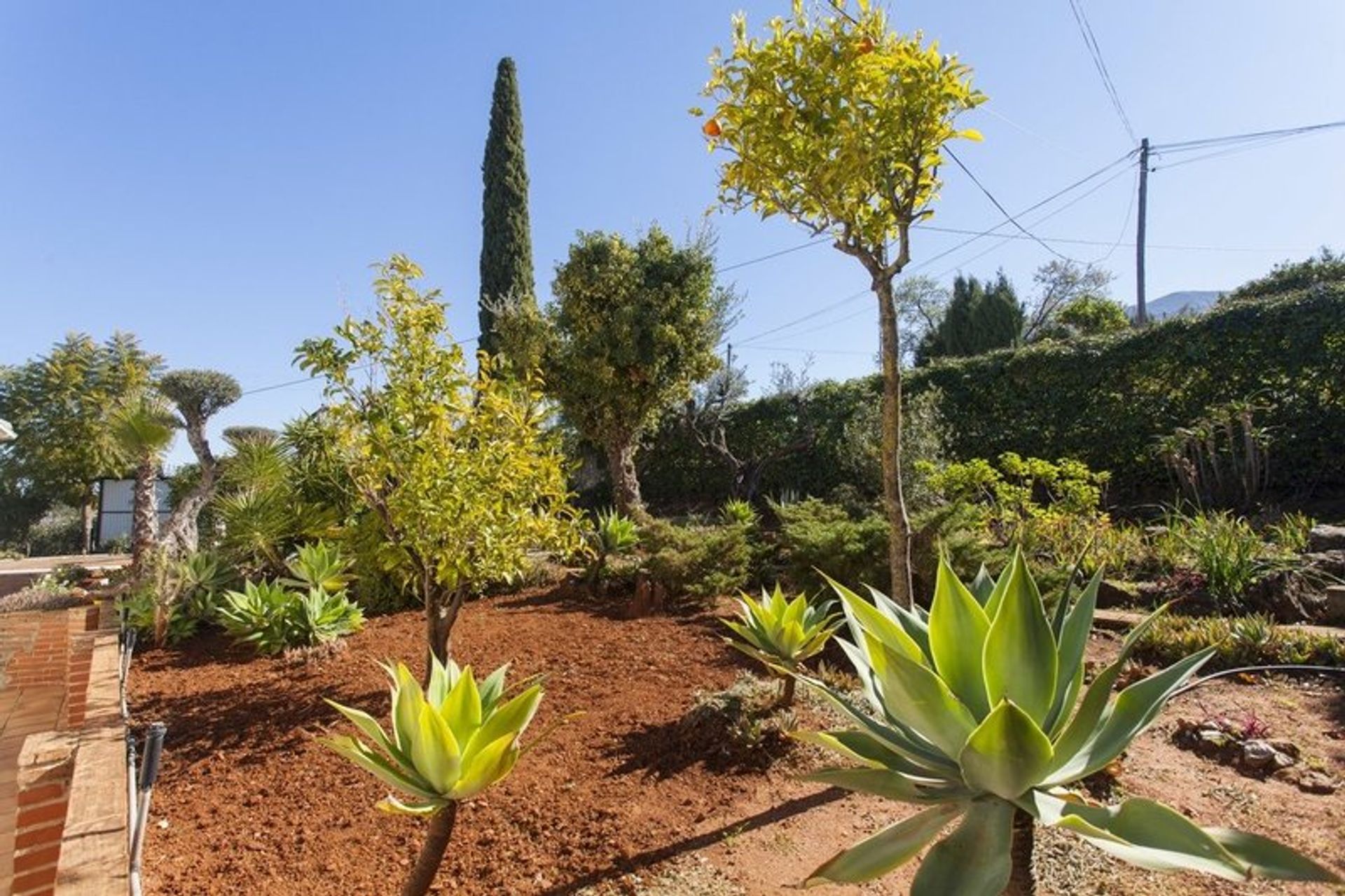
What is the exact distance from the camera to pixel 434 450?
3.55 m

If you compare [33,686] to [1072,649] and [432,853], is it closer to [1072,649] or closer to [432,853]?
[432,853]

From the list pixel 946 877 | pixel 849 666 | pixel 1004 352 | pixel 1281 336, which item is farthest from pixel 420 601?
pixel 1281 336

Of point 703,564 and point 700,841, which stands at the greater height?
point 703,564

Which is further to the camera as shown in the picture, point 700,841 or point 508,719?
point 700,841

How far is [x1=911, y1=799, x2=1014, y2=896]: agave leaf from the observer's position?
124 cm

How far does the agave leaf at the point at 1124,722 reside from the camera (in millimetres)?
1489

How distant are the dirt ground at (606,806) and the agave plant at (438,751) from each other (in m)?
0.60

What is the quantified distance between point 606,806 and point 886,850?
156 cm

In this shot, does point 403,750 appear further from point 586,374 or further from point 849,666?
point 586,374

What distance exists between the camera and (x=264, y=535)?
23.3 ft

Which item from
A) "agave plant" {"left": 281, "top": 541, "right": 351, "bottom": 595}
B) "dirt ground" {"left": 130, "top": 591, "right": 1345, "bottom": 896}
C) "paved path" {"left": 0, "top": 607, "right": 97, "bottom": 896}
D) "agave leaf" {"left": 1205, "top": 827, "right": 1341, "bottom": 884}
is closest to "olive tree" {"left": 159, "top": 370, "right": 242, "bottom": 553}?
"paved path" {"left": 0, "top": 607, "right": 97, "bottom": 896}

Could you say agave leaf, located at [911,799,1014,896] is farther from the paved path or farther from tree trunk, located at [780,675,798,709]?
the paved path

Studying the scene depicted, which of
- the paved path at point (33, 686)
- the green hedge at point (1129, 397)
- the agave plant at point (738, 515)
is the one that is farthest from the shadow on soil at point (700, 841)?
the green hedge at point (1129, 397)

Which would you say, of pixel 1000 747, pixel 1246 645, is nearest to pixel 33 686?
pixel 1000 747
